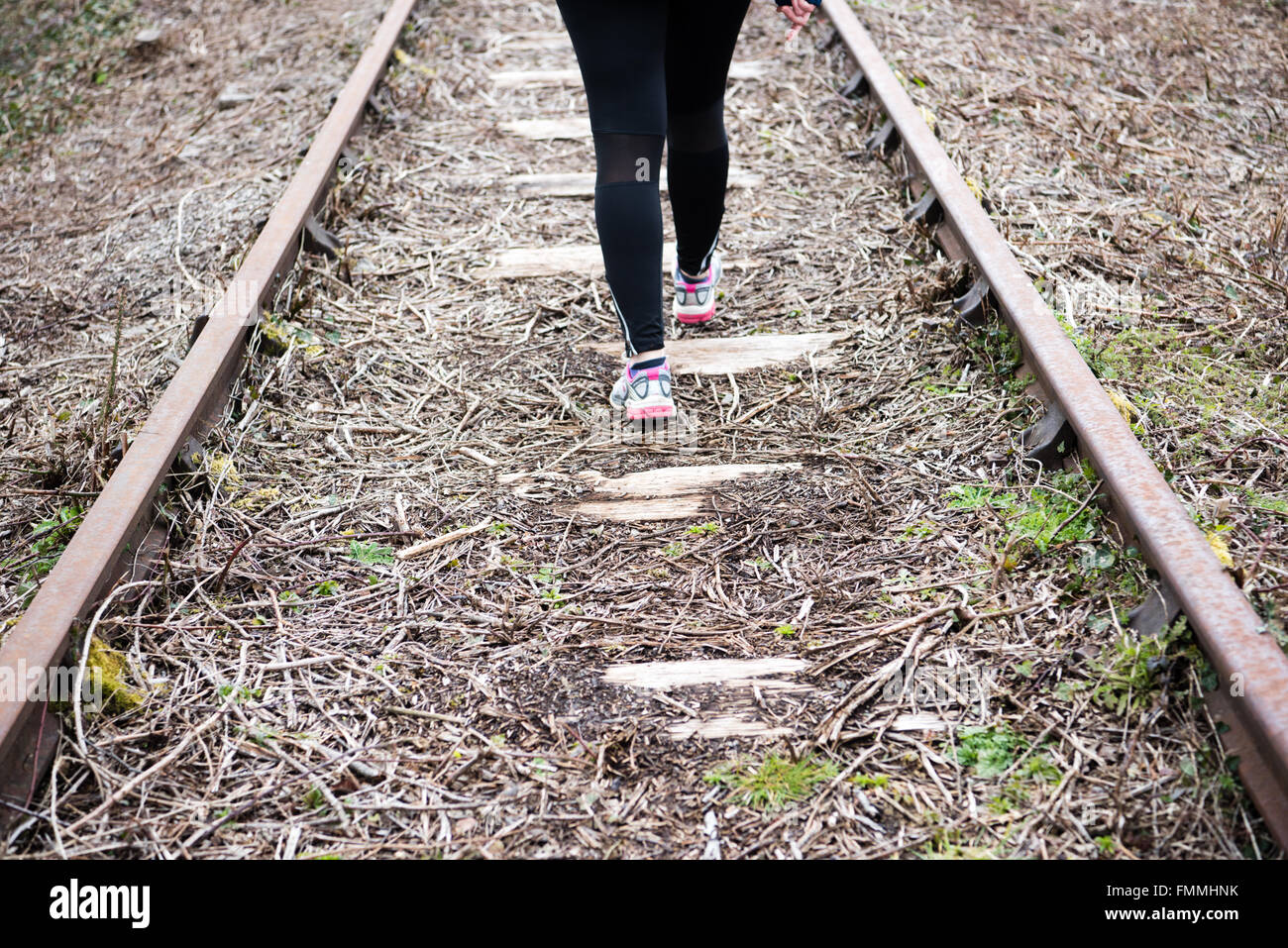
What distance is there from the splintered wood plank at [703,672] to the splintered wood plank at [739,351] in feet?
3.92

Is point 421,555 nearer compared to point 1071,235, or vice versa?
point 421,555

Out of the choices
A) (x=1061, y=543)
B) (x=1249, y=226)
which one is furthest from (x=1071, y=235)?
(x=1061, y=543)

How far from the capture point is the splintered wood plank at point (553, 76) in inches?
203

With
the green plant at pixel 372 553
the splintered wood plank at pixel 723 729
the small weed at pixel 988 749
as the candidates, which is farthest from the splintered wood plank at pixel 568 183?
the small weed at pixel 988 749

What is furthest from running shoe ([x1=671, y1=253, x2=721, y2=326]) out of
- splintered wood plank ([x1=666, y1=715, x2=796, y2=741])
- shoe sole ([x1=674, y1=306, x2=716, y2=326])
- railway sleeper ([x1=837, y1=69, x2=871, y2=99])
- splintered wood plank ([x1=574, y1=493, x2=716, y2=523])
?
railway sleeper ([x1=837, y1=69, x2=871, y2=99])

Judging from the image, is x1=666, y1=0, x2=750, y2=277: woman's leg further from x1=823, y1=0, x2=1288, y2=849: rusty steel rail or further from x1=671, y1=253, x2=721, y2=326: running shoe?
x1=823, y1=0, x2=1288, y2=849: rusty steel rail

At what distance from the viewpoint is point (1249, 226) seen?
12.0ft

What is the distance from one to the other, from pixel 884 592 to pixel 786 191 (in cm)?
232

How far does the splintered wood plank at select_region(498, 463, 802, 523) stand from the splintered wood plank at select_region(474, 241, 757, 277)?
1151mm

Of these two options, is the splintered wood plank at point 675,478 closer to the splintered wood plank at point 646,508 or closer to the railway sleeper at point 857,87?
the splintered wood plank at point 646,508

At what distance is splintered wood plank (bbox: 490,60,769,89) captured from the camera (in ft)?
16.9

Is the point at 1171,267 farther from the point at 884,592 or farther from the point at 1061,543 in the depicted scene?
the point at 884,592

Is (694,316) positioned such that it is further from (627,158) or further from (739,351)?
(627,158)

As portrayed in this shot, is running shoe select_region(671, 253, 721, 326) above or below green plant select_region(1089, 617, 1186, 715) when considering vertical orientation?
above
